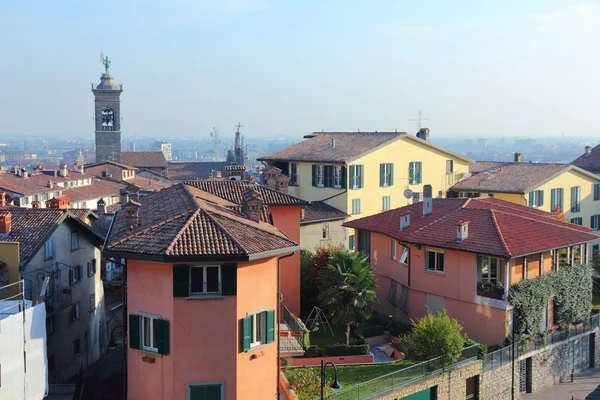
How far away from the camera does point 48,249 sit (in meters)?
28.6

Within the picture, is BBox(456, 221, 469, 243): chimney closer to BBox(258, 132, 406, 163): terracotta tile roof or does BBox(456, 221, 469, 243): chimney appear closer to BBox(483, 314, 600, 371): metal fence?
BBox(483, 314, 600, 371): metal fence

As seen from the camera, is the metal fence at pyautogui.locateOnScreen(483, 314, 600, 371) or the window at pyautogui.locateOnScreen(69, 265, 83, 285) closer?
the metal fence at pyautogui.locateOnScreen(483, 314, 600, 371)

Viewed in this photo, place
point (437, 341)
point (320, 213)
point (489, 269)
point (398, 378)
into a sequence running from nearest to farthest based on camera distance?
point (398, 378), point (437, 341), point (489, 269), point (320, 213)

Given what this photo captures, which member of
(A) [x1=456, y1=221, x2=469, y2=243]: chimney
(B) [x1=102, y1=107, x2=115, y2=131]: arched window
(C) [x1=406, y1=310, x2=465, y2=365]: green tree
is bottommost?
(C) [x1=406, y1=310, x2=465, y2=365]: green tree

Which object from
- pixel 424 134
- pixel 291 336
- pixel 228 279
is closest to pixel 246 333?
pixel 228 279

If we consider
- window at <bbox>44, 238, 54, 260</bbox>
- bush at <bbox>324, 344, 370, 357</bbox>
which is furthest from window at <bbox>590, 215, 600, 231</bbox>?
window at <bbox>44, 238, 54, 260</bbox>

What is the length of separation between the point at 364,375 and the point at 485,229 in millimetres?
9179

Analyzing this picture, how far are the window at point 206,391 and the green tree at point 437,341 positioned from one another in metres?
9.61

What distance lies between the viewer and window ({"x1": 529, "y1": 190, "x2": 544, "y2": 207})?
1949 inches

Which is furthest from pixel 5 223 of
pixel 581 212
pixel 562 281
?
pixel 581 212

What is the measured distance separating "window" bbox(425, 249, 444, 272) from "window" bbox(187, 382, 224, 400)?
14434 mm

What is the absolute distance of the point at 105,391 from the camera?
27.3 metres

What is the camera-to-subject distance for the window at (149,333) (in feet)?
67.2

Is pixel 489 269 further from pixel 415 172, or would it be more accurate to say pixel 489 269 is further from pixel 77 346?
pixel 415 172
